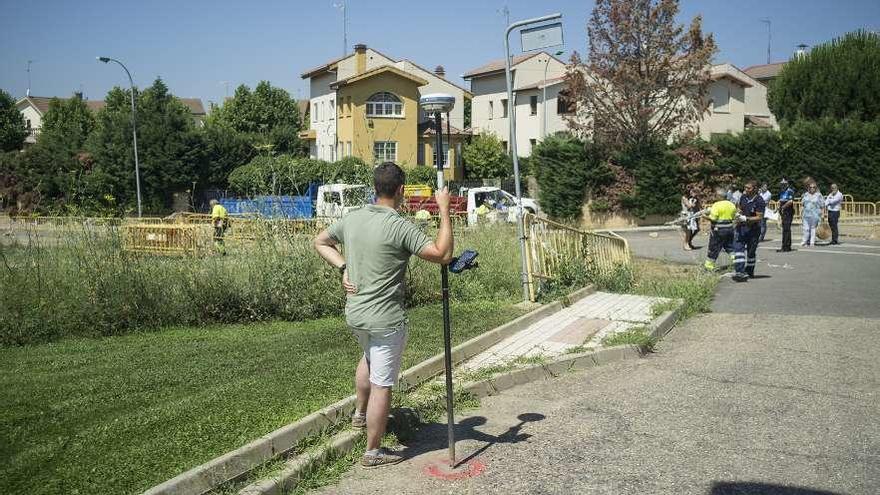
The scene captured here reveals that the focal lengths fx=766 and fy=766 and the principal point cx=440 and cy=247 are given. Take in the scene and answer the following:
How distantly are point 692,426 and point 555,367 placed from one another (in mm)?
1897

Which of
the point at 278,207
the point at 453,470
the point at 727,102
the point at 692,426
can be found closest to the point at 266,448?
the point at 453,470

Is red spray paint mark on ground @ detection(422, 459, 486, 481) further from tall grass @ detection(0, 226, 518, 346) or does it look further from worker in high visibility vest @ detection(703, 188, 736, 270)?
worker in high visibility vest @ detection(703, 188, 736, 270)

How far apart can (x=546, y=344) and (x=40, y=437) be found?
16.9 ft

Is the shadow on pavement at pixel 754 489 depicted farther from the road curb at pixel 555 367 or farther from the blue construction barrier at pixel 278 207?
the blue construction barrier at pixel 278 207

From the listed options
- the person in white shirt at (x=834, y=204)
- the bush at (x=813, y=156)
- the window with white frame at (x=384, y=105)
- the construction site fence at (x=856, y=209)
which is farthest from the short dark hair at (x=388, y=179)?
the window with white frame at (x=384, y=105)

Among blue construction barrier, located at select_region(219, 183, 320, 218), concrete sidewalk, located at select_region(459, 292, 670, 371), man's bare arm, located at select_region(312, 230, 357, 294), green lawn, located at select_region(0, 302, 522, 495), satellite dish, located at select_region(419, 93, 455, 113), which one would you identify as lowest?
concrete sidewalk, located at select_region(459, 292, 670, 371)

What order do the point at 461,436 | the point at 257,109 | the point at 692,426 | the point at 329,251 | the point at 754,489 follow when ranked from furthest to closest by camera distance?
the point at 257,109 < the point at 692,426 < the point at 461,436 < the point at 329,251 < the point at 754,489

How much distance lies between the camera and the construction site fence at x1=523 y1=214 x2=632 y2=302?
1114 centimetres

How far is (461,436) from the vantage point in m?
5.72

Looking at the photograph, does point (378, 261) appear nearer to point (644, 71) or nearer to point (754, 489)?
point (754, 489)

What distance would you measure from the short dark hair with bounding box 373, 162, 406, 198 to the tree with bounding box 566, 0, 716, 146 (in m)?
30.1

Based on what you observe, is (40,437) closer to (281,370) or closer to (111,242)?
(281,370)

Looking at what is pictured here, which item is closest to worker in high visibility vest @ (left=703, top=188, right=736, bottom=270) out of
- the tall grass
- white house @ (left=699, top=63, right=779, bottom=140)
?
the tall grass

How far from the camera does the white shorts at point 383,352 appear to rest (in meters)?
4.81
